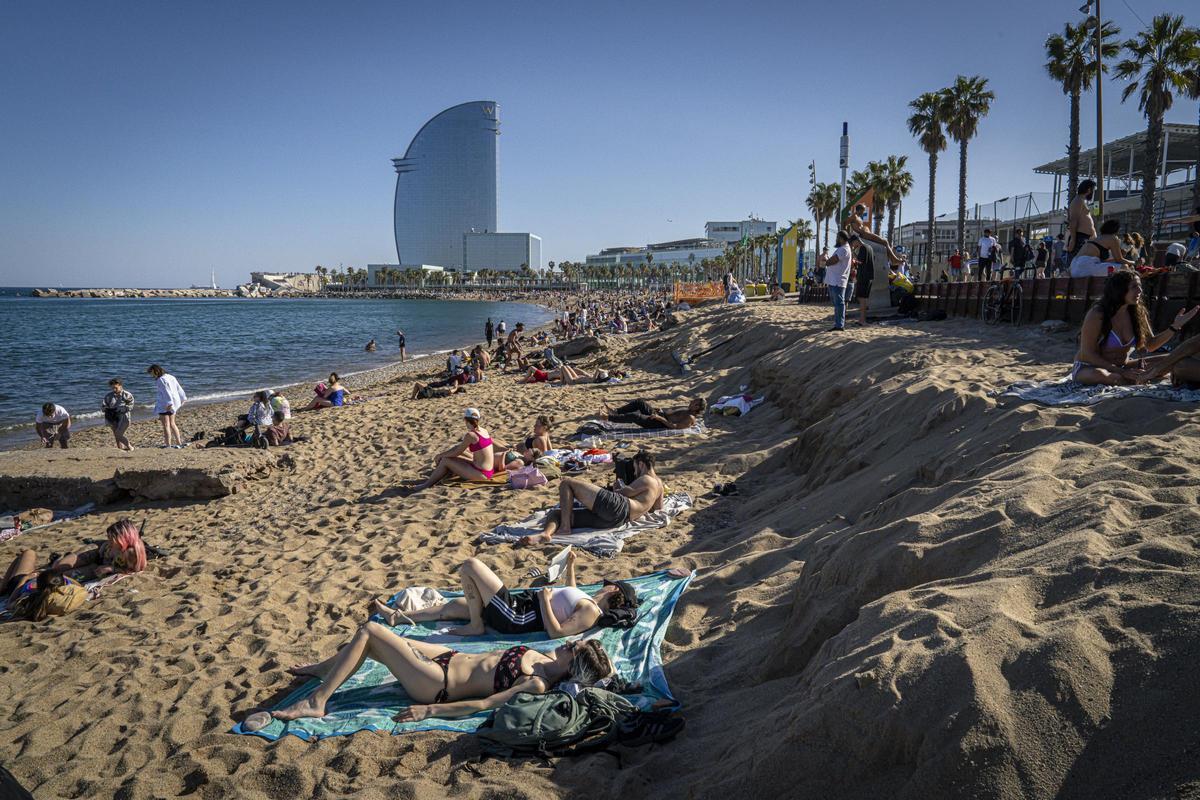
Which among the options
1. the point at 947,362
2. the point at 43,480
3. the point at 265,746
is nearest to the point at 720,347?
the point at 947,362

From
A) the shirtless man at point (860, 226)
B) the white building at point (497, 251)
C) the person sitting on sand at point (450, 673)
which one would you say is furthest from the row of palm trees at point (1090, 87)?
the white building at point (497, 251)

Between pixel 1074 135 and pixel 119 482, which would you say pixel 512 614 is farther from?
pixel 1074 135

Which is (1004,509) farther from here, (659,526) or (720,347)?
(720,347)

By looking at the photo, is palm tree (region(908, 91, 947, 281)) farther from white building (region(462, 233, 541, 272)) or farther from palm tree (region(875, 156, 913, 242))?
white building (region(462, 233, 541, 272))

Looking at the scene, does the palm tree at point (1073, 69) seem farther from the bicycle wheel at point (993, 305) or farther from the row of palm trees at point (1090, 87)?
the bicycle wheel at point (993, 305)

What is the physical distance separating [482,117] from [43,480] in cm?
16175

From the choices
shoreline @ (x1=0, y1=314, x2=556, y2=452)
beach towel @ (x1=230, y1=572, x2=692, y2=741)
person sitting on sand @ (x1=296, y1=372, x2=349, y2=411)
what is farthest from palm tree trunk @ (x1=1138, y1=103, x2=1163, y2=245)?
shoreline @ (x1=0, y1=314, x2=556, y2=452)

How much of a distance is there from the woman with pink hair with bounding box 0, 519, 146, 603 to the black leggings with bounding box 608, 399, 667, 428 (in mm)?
6057

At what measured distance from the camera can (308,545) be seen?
6.08 m

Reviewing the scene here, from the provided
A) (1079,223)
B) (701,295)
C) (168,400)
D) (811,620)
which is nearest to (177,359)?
(168,400)

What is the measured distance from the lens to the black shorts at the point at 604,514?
5.99 m

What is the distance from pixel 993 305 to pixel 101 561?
36.6 feet

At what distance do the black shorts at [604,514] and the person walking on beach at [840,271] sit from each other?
660 cm

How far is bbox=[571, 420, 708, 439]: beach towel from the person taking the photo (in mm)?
9305
